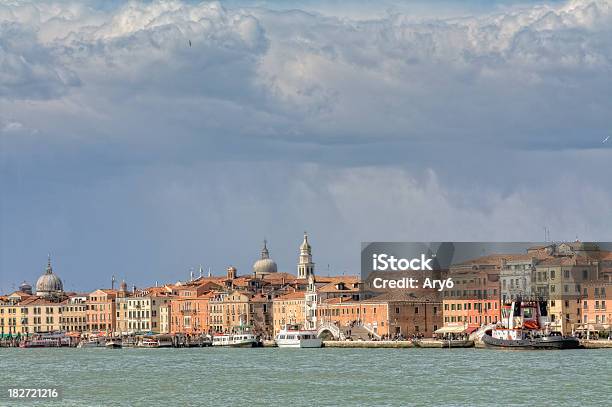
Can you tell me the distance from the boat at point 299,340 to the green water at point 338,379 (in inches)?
831

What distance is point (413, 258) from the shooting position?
10125cm

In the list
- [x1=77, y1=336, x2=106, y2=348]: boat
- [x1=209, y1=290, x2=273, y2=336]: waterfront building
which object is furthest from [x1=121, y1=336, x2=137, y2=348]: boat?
[x1=209, y1=290, x2=273, y2=336]: waterfront building

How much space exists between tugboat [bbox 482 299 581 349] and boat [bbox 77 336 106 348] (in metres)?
45.2

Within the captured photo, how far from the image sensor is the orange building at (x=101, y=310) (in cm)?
14075

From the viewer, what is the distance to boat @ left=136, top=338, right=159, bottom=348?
371 ft

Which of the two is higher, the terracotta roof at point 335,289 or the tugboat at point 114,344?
the terracotta roof at point 335,289

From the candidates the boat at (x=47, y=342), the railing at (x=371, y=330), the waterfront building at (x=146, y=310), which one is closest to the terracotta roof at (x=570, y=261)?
the railing at (x=371, y=330)

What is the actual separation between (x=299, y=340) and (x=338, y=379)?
1809 inches

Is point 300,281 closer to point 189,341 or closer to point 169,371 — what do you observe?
point 189,341

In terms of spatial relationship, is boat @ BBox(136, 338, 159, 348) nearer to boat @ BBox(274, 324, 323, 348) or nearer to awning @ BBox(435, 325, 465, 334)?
boat @ BBox(274, 324, 323, 348)

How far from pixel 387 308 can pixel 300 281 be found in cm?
2928

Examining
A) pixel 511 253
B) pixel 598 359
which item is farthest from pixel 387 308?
pixel 598 359

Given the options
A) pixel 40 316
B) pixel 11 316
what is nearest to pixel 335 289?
pixel 40 316

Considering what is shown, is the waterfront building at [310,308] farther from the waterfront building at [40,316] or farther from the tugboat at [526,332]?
the waterfront building at [40,316]
